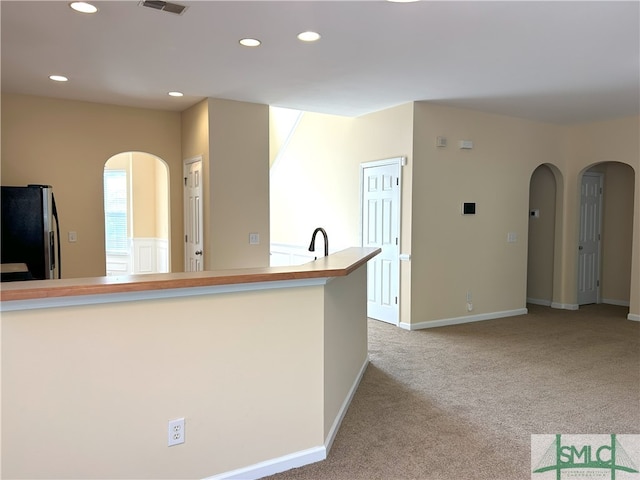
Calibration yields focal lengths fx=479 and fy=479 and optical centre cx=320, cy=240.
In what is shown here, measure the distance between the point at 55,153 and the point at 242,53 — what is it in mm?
2883

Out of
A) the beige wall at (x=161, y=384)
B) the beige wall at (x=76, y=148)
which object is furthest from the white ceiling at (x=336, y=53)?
the beige wall at (x=161, y=384)

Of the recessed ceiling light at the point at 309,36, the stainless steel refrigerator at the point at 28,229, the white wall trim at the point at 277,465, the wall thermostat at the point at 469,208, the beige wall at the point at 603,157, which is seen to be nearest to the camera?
the white wall trim at the point at 277,465

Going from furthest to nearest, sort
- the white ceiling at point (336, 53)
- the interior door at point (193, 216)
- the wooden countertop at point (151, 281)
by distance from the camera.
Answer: the interior door at point (193, 216) < the white ceiling at point (336, 53) < the wooden countertop at point (151, 281)

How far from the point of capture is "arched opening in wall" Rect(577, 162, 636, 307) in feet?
23.3

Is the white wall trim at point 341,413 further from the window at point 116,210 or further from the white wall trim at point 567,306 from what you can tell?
the window at point 116,210

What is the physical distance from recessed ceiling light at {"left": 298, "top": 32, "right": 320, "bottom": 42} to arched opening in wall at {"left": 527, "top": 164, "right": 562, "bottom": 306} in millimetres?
4889

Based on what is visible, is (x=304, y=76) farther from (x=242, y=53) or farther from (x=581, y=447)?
(x=581, y=447)

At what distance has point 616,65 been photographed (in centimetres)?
399

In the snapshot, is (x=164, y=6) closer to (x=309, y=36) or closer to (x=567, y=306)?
(x=309, y=36)

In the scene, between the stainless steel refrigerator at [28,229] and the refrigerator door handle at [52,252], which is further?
the refrigerator door handle at [52,252]

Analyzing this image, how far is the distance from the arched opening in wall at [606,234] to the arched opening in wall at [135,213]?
683 centimetres

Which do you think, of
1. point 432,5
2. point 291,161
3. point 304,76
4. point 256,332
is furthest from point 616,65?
point 291,161

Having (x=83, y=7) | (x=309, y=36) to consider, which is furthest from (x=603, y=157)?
(x=83, y=7)

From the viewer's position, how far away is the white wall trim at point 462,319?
559cm
